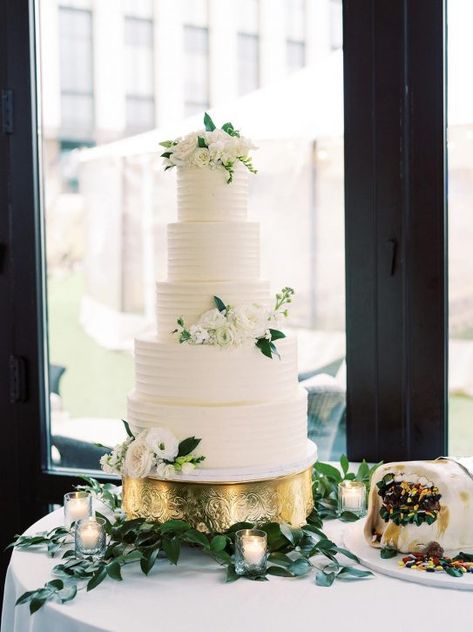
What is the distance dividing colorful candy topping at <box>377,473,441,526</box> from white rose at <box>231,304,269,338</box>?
0.42 metres

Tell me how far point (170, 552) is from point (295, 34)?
1596 mm

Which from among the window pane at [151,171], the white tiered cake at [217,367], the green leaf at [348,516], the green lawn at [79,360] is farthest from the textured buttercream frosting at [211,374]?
the green lawn at [79,360]

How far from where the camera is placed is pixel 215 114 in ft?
8.73

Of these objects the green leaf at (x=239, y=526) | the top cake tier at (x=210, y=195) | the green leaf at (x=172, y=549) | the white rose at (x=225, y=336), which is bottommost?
the green leaf at (x=172, y=549)

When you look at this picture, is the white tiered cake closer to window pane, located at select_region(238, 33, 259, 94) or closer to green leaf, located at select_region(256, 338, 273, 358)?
green leaf, located at select_region(256, 338, 273, 358)

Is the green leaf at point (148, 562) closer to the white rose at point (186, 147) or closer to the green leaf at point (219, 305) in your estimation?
the green leaf at point (219, 305)

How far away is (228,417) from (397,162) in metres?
0.99

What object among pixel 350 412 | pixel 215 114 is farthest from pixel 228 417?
pixel 215 114

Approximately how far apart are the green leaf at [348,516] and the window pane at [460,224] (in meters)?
0.55

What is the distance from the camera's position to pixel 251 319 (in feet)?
6.21

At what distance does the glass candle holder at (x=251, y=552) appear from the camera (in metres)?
1.70

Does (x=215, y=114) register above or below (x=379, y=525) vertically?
above

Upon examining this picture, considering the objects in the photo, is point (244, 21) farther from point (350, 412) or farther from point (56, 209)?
point (350, 412)

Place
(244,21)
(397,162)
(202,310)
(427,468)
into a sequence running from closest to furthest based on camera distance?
(427,468) < (202,310) < (397,162) < (244,21)
